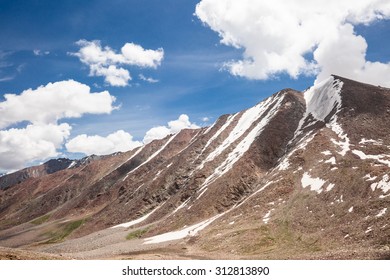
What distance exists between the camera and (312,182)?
64125 mm

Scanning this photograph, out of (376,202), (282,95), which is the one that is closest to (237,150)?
(282,95)

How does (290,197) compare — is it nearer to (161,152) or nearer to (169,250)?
(169,250)

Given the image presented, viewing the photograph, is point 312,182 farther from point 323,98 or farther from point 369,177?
→ point 323,98

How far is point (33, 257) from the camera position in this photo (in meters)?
28.2

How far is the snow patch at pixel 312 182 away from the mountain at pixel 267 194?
246mm

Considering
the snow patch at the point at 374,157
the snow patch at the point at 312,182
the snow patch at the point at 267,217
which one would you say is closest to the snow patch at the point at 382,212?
the snow patch at the point at 312,182

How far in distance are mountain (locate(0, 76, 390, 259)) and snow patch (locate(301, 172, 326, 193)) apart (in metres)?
0.25

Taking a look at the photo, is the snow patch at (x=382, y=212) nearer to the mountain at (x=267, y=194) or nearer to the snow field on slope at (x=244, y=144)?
the mountain at (x=267, y=194)

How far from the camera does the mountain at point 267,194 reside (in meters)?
46.4

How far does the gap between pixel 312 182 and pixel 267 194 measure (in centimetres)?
878

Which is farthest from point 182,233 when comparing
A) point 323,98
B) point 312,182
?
point 323,98

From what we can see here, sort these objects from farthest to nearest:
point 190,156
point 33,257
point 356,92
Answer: point 190,156
point 356,92
point 33,257

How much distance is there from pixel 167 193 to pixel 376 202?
74815 millimetres

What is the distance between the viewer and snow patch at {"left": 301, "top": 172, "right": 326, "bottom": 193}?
6078cm
